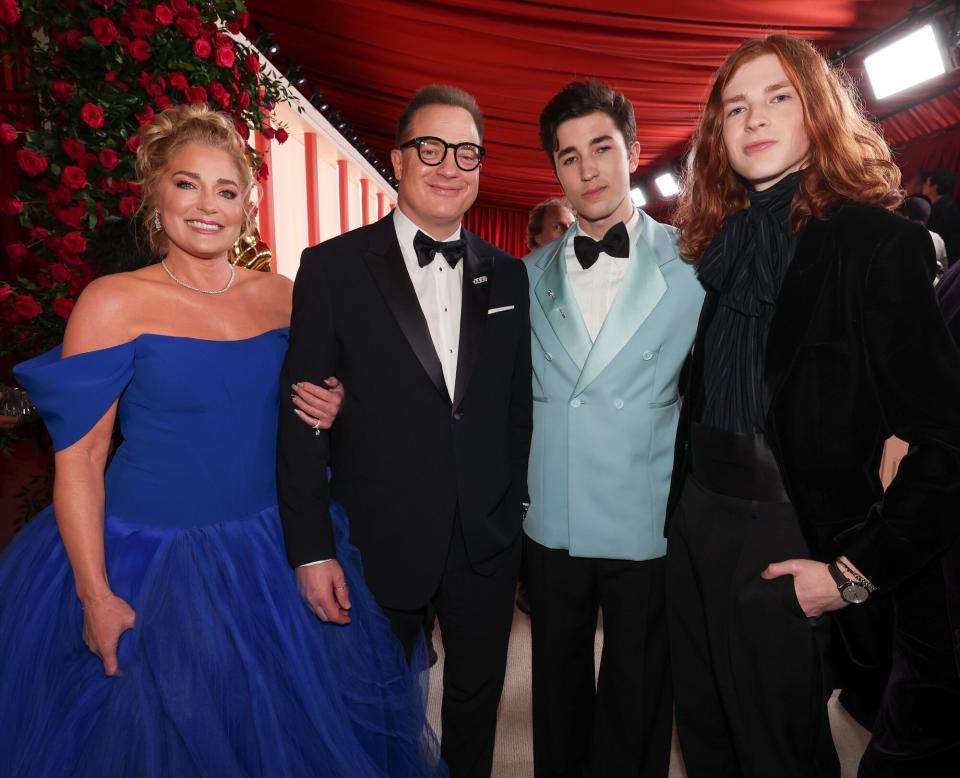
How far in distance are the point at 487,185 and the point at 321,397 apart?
10256 mm

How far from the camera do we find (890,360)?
1.20m

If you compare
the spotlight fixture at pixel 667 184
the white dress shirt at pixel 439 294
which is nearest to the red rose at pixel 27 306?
the white dress shirt at pixel 439 294

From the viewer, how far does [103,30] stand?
200cm

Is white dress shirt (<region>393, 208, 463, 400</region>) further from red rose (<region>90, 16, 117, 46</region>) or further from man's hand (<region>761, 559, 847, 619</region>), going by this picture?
red rose (<region>90, 16, 117, 46</region>)

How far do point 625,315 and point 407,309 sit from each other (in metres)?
0.59

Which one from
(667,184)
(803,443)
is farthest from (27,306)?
(667,184)

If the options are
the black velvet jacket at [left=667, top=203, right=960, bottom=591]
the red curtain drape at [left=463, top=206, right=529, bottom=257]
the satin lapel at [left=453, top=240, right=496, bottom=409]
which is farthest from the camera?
the red curtain drape at [left=463, top=206, right=529, bottom=257]

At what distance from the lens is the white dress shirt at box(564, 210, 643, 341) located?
1858 mm

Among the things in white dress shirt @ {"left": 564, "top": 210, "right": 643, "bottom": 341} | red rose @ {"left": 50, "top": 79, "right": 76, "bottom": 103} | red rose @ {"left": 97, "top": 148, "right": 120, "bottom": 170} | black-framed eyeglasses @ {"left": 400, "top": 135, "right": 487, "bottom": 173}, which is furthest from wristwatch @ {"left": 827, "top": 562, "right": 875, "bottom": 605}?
red rose @ {"left": 50, "top": 79, "right": 76, "bottom": 103}

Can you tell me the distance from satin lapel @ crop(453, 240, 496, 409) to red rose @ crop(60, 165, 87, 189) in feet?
4.19

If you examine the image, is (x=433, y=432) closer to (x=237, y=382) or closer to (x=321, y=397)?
(x=321, y=397)

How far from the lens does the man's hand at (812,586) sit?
129 centimetres

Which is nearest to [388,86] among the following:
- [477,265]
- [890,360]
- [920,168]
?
[477,265]

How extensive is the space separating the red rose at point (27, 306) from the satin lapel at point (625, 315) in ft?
5.50
